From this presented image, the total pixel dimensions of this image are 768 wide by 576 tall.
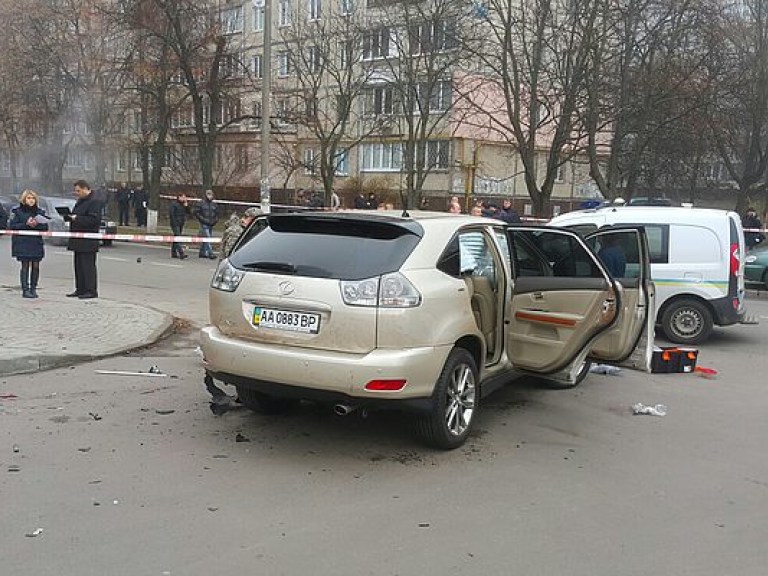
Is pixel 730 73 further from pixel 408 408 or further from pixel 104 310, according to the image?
pixel 408 408

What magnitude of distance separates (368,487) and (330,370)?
2.39 feet

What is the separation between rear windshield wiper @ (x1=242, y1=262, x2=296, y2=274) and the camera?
16.4 feet

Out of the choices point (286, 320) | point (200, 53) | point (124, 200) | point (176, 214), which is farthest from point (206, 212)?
point (286, 320)

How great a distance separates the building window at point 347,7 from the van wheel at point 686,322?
2231 centimetres

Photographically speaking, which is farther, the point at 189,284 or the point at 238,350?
the point at 189,284

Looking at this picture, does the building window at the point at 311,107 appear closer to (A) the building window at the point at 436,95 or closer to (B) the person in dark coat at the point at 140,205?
(A) the building window at the point at 436,95

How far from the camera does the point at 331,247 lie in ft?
16.5

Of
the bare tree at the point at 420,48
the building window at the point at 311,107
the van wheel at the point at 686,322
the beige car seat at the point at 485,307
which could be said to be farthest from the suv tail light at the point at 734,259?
the building window at the point at 311,107

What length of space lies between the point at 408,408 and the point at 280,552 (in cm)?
143

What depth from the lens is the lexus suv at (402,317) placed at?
15.6 feet

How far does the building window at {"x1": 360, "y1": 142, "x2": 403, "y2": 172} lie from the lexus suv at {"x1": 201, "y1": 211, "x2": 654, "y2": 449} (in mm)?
34517

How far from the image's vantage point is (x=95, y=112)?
3197cm

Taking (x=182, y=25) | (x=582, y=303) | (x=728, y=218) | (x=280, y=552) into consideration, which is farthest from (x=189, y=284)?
(x=182, y=25)

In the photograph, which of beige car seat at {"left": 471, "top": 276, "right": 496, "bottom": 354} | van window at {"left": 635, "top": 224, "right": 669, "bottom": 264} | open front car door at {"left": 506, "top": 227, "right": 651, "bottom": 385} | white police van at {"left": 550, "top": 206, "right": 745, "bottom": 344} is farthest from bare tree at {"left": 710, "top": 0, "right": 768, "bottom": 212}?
beige car seat at {"left": 471, "top": 276, "right": 496, "bottom": 354}
